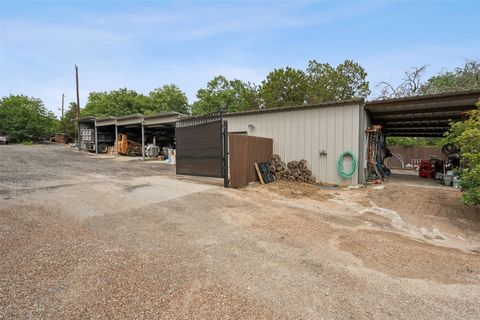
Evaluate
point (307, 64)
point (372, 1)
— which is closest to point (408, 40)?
point (372, 1)

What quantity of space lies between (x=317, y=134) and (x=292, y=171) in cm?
159

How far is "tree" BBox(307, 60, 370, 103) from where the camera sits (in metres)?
20.1

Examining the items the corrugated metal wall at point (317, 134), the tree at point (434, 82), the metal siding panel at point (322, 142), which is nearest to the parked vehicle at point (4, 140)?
the corrugated metal wall at point (317, 134)

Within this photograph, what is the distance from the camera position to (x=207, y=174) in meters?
7.04

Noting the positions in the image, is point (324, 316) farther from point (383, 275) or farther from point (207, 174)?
point (207, 174)

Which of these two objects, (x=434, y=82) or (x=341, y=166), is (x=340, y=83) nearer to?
(x=434, y=82)

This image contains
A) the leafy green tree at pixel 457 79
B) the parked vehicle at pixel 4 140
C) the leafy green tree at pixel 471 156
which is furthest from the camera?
the parked vehicle at pixel 4 140

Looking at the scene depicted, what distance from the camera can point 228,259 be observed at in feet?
8.56

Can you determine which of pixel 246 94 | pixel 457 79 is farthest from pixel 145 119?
pixel 457 79

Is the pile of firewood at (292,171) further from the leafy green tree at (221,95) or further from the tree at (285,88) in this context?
Result: the leafy green tree at (221,95)

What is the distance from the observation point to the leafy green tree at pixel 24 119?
26.6 m

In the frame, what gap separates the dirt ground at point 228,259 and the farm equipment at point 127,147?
12.0 metres

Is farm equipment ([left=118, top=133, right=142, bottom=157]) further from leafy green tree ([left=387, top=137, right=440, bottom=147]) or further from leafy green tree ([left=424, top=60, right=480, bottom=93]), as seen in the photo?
leafy green tree ([left=424, top=60, right=480, bottom=93])

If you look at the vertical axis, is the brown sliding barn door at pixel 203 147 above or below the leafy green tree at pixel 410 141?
below
